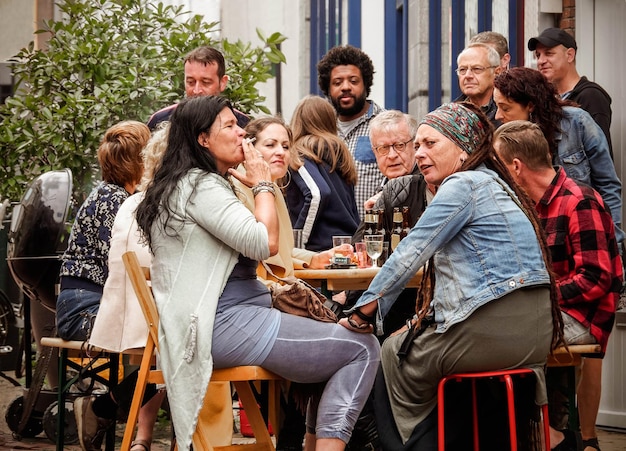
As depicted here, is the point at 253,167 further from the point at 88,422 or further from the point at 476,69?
the point at 476,69

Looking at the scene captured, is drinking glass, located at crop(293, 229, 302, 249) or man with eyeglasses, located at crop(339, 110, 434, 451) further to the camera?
drinking glass, located at crop(293, 229, 302, 249)

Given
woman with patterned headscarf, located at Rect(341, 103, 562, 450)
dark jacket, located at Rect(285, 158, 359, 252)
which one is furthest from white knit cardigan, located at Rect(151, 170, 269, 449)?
dark jacket, located at Rect(285, 158, 359, 252)

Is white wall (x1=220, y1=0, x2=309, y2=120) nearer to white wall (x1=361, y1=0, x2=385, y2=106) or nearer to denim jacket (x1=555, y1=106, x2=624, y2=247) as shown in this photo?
white wall (x1=361, y1=0, x2=385, y2=106)

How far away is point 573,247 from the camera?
5.34 m

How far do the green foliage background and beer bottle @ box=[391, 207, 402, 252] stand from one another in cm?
335

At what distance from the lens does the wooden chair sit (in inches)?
183

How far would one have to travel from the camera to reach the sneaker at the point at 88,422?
6219 millimetres

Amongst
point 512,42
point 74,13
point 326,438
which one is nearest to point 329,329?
point 326,438

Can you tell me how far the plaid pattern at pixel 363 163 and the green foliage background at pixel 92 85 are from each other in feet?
4.71

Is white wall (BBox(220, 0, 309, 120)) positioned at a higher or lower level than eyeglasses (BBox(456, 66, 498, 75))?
higher

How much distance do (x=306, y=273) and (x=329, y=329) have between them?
1070 millimetres

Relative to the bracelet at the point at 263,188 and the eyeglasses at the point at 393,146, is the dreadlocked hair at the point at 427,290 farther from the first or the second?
the eyeglasses at the point at 393,146

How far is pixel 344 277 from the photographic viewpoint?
18.2 feet

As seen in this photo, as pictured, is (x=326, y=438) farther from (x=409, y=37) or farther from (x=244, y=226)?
(x=409, y=37)
